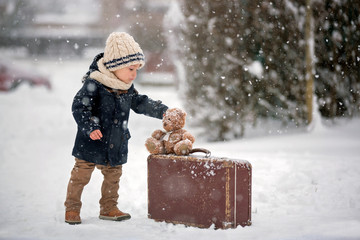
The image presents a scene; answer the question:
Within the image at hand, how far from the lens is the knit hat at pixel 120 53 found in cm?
380

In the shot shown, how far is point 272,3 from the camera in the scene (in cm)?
752

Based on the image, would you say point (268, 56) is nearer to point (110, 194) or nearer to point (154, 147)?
point (154, 147)

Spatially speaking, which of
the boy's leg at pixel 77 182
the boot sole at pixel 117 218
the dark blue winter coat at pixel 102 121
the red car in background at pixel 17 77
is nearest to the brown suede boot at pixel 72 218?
the boy's leg at pixel 77 182

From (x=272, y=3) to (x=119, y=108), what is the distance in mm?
4637

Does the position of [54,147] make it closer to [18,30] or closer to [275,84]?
[275,84]

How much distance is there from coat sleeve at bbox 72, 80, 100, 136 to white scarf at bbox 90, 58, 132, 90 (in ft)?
0.23

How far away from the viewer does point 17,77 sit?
18125 mm

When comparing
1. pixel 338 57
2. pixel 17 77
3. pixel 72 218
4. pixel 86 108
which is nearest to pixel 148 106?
pixel 86 108

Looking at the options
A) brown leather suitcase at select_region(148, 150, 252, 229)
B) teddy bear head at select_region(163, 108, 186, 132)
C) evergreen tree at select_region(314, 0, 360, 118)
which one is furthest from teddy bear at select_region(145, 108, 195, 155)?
evergreen tree at select_region(314, 0, 360, 118)

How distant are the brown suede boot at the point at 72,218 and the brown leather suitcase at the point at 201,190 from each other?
Result: 711 mm

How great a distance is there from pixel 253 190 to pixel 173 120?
1.41 metres

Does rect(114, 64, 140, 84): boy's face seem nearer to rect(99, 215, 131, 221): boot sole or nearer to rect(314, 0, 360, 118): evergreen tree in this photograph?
rect(99, 215, 131, 221): boot sole

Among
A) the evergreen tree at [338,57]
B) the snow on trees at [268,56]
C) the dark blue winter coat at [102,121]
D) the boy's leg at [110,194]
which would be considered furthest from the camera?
the snow on trees at [268,56]

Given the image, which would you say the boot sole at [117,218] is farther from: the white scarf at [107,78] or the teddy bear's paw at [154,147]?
the white scarf at [107,78]
